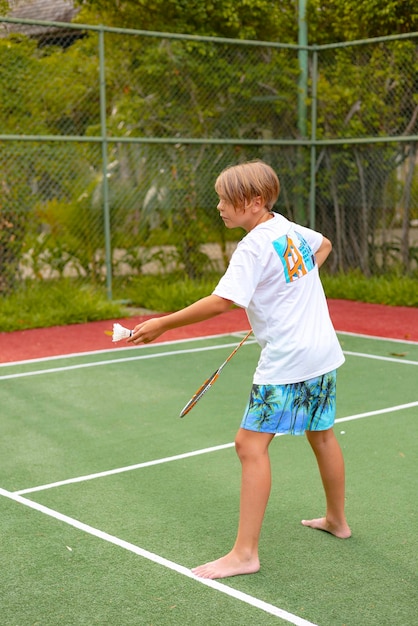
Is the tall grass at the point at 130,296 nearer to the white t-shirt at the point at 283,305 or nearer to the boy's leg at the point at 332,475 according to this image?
the boy's leg at the point at 332,475

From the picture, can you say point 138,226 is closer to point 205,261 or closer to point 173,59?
point 205,261

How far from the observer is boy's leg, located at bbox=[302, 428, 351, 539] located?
4000 mm

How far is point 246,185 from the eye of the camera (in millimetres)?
3750

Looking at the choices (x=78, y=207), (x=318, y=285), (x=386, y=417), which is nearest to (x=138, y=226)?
(x=78, y=207)

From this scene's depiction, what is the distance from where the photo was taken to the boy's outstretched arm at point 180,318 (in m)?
3.57

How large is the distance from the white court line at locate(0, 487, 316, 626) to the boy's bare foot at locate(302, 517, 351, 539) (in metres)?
0.72

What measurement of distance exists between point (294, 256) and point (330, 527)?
4.13ft

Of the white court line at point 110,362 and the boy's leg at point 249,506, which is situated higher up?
the boy's leg at point 249,506

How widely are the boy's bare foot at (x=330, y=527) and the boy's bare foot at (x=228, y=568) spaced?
1.72 ft

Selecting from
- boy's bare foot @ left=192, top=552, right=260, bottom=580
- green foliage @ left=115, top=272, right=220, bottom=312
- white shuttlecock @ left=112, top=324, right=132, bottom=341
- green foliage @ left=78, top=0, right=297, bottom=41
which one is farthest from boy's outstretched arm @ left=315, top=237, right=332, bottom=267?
green foliage @ left=78, top=0, right=297, bottom=41

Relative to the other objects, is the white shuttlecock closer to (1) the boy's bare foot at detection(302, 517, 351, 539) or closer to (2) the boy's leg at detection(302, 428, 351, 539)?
(2) the boy's leg at detection(302, 428, 351, 539)

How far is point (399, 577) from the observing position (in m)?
3.76

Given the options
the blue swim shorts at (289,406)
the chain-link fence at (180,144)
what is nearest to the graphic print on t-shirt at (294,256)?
the blue swim shorts at (289,406)

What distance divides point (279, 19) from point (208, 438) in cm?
874
